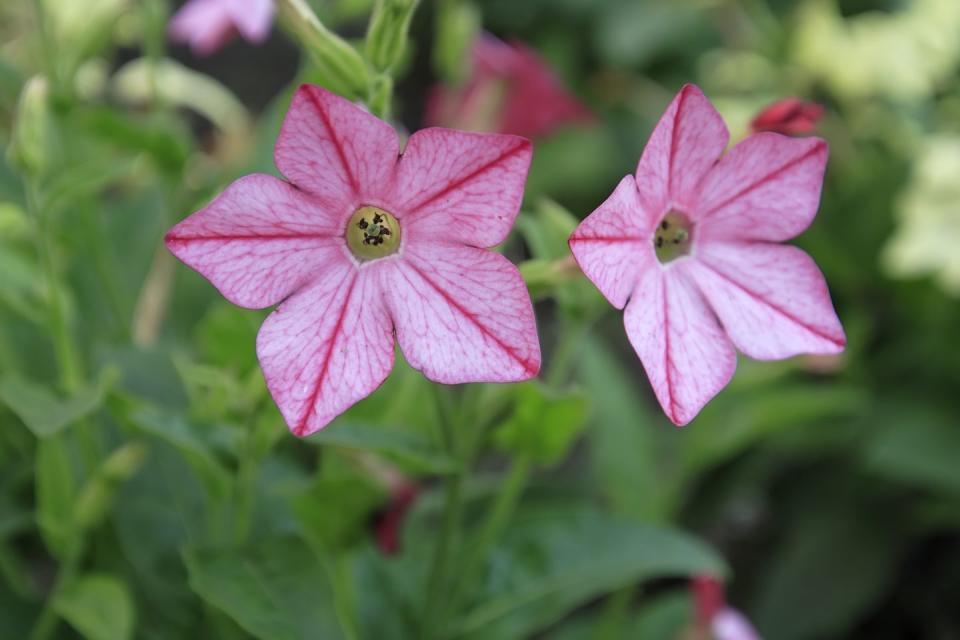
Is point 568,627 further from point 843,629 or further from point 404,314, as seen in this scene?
point 404,314

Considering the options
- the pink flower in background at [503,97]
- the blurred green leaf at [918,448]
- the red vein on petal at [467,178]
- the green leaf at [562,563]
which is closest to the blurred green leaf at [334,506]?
the green leaf at [562,563]

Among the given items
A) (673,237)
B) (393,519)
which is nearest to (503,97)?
(393,519)

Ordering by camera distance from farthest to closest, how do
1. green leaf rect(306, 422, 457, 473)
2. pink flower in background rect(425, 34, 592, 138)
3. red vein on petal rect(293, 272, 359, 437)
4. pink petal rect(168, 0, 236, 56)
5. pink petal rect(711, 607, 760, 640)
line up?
pink flower in background rect(425, 34, 592, 138), pink petal rect(711, 607, 760, 640), pink petal rect(168, 0, 236, 56), green leaf rect(306, 422, 457, 473), red vein on petal rect(293, 272, 359, 437)

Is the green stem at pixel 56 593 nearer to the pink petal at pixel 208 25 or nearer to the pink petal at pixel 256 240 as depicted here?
the pink petal at pixel 256 240

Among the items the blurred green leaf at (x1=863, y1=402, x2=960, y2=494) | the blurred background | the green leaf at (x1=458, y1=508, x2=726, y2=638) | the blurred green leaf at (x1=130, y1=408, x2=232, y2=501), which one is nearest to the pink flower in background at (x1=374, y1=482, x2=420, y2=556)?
the blurred background

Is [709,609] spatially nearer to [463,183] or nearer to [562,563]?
[562,563]

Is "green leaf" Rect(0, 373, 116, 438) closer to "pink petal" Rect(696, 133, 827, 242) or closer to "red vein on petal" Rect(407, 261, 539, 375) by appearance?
"red vein on petal" Rect(407, 261, 539, 375)
